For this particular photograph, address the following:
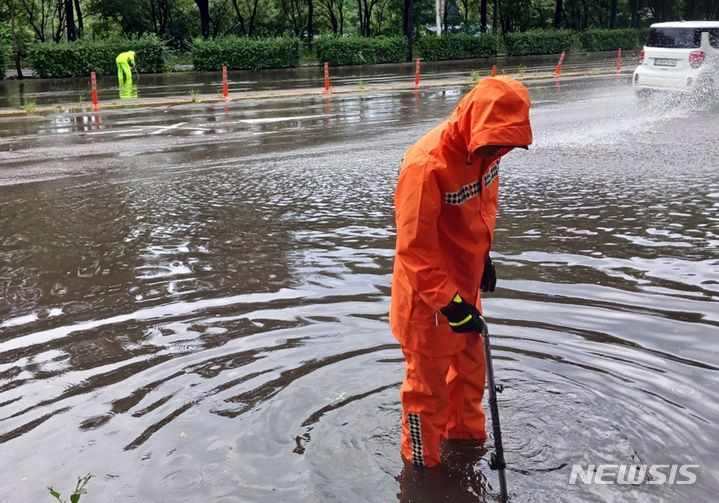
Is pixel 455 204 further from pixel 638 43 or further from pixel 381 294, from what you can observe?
pixel 638 43

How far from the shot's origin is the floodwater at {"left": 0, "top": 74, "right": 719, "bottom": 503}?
3635mm

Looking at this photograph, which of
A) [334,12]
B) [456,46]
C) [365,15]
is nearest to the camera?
[456,46]

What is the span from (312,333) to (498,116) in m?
2.60

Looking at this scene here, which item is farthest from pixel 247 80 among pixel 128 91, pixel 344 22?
pixel 344 22

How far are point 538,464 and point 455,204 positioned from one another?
1.35 meters

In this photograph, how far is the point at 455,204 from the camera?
3.20m

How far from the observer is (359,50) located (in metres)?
36.7

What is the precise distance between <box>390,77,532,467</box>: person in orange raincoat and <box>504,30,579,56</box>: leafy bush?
4125cm

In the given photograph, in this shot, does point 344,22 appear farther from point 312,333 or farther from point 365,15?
point 312,333

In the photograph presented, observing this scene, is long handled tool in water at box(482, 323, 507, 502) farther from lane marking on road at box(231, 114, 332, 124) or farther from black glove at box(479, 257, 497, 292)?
lane marking on road at box(231, 114, 332, 124)

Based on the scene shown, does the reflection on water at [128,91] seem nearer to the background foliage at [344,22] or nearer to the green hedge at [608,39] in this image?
the background foliage at [344,22]

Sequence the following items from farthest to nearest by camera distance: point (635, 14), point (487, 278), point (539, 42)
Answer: point (635, 14), point (539, 42), point (487, 278)

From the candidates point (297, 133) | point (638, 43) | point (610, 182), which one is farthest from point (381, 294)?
point (638, 43)

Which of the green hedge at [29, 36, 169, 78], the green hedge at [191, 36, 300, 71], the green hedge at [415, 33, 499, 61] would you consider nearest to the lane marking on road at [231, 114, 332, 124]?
the green hedge at [29, 36, 169, 78]
